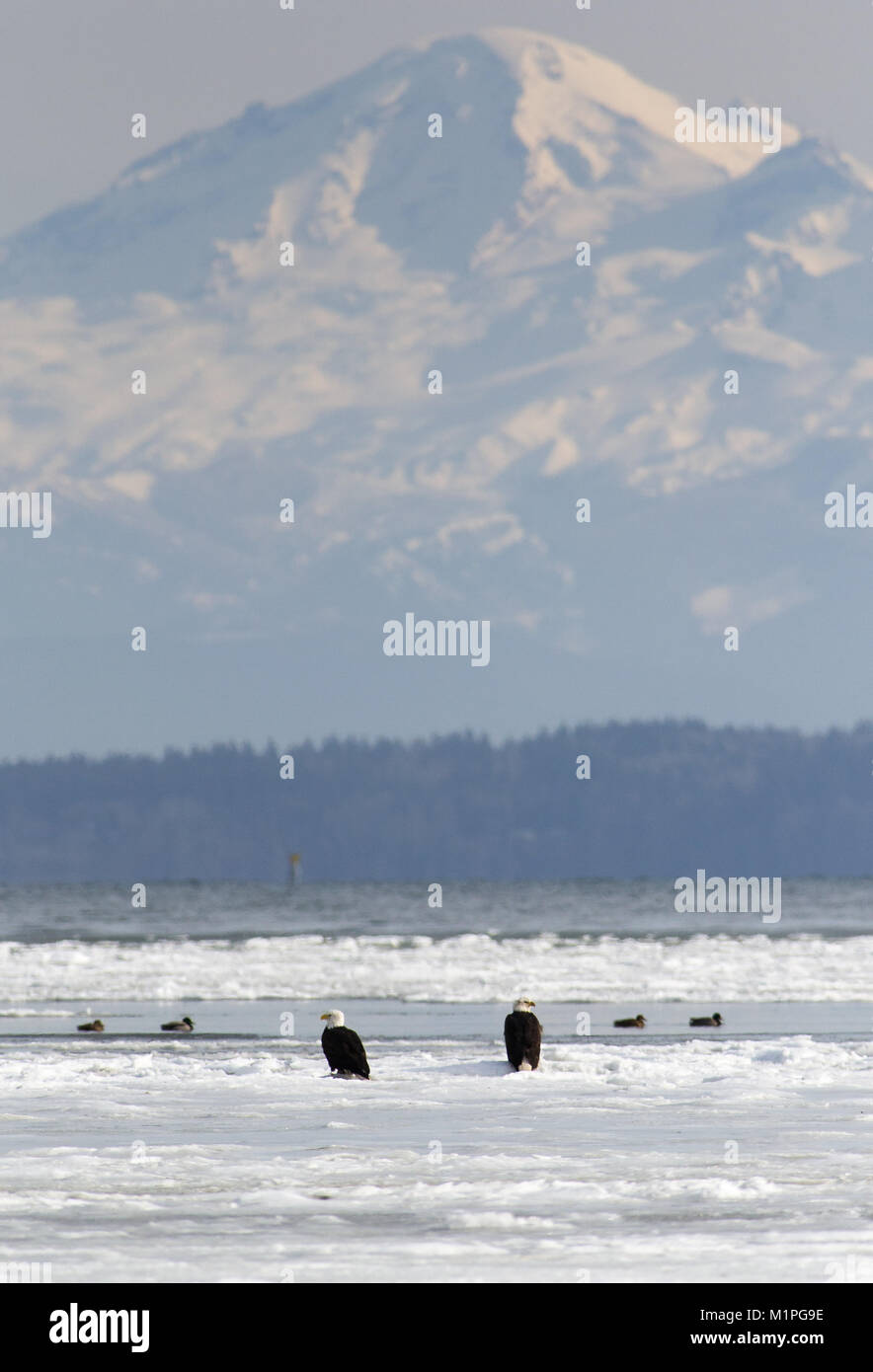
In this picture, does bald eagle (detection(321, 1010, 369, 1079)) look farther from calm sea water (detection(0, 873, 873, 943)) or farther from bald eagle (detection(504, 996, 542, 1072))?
calm sea water (detection(0, 873, 873, 943))

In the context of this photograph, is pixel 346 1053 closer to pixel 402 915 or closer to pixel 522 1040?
Result: pixel 522 1040

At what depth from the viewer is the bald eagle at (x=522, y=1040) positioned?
68.1 feet

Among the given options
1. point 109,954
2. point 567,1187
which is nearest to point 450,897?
point 109,954

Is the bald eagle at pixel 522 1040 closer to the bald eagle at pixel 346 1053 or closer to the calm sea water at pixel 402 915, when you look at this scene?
the bald eagle at pixel 346 1053

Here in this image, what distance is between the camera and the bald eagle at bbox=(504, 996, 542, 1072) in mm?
20750

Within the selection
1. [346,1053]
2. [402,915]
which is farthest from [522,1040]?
[402,915]

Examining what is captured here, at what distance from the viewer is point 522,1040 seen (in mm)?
20750

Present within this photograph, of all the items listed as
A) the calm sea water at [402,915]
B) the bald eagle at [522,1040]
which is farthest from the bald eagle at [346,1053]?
the calm sea water at [402,915]

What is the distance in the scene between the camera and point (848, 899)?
10919 centimetres

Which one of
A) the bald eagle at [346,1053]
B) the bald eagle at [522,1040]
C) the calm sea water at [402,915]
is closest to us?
the bald eagle at [346,1053]

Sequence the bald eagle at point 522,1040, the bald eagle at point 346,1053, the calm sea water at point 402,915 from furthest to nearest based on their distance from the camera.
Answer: the calm sea water at point 402,915, the bald eagle at point 522,1040, the bald eagle at point 346,1053

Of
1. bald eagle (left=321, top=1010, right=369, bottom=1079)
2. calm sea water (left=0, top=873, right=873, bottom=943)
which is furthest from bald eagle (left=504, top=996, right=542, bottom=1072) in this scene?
calm sea water (left=0, top=873, right=873, bottom=943)
